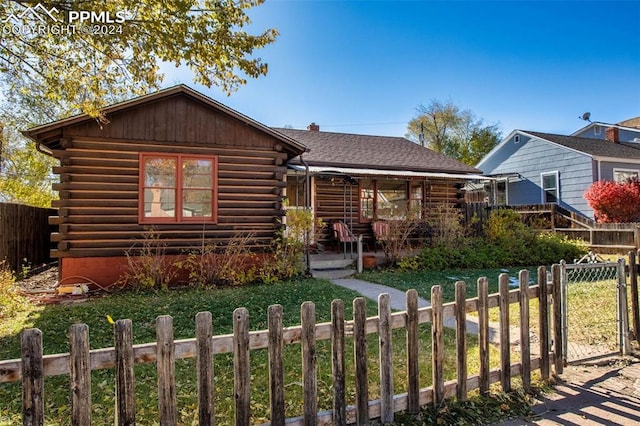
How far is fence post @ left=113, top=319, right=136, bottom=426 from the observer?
6.89 ft

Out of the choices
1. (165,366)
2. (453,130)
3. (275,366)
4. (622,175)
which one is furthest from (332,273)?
(453,130)

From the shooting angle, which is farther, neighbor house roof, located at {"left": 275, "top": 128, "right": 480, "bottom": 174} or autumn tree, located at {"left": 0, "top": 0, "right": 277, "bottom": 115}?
neighbor house roof, located at {"left": 275, "top": 128, "right": 480, "bottom": 174}

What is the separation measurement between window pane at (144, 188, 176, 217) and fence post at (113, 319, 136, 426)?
7.35 m

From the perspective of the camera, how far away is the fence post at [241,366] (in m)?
2.33

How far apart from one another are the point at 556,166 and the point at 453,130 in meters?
18.7

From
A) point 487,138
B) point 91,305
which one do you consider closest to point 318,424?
point 91,305

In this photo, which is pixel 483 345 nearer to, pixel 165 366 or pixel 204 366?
pixel 204 366

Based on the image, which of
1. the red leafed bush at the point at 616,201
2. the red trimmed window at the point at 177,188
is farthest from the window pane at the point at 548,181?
the red trimmed window at the point at 177,188

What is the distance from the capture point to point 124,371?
2.11m

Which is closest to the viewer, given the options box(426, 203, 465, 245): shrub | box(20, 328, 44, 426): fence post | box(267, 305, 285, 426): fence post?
box(20, 328, 44, 426): fence post

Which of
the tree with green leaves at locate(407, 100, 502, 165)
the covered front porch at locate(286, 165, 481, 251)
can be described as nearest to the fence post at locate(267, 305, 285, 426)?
the covered front porch at locate(286, 165, 481, 251)

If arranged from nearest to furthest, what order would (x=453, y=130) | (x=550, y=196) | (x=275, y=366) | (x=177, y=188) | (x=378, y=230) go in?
1. (x=275, y=366)
2. (x=177, y=188)
3. (x=378, y=230)
4. (x=550, y=196)
5. (x=453, y=130)

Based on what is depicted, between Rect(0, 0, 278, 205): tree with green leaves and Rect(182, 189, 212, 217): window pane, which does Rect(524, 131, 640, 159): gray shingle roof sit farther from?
Rect(0, 0, 278, 205): tree with green leaves

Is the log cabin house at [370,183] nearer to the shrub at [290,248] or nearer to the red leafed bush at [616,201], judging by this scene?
the shrub at [290,248]
